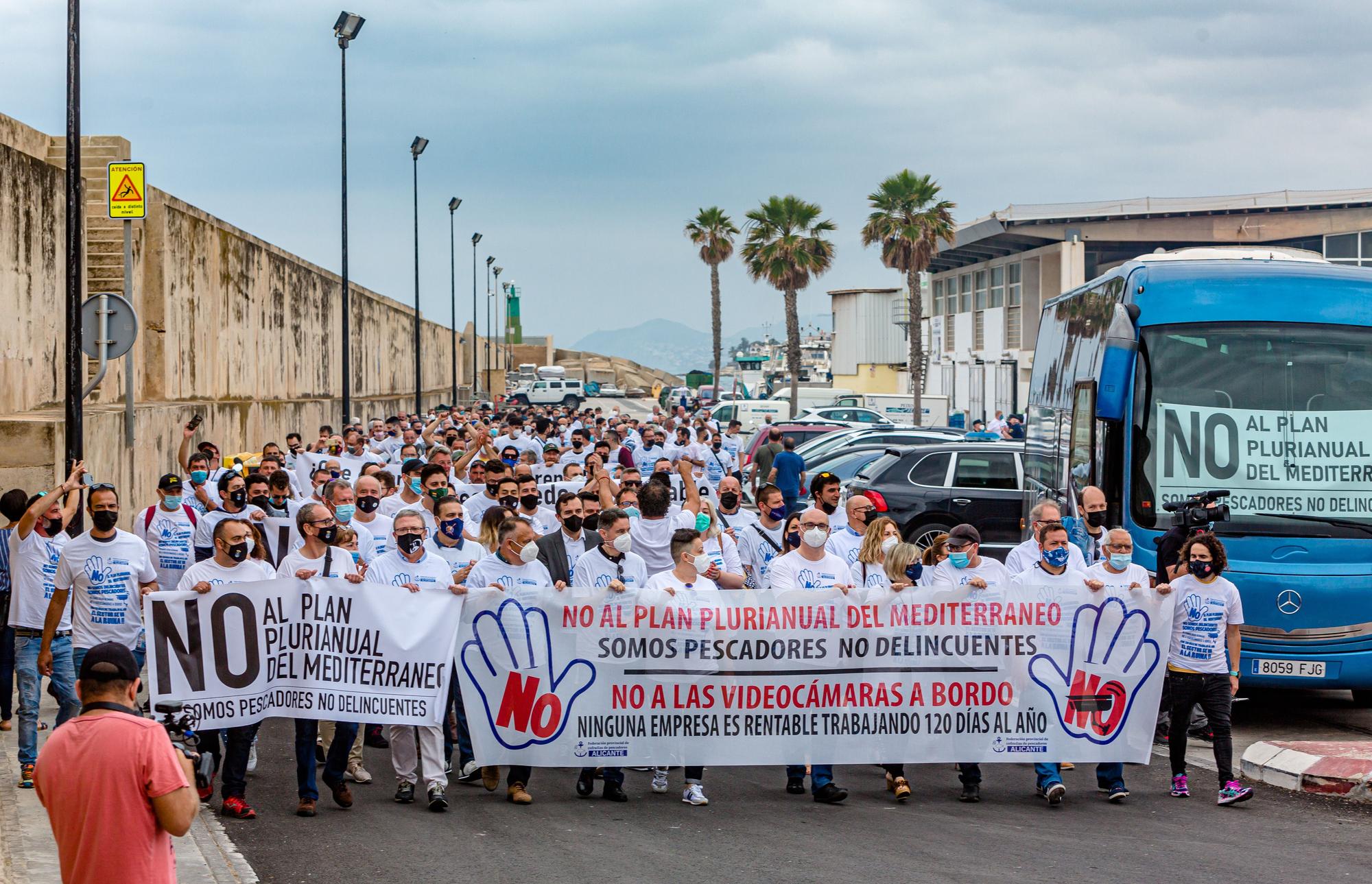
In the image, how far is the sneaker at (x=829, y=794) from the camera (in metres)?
8.96

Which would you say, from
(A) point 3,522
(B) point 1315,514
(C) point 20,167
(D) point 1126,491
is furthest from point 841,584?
(C) point 20,167

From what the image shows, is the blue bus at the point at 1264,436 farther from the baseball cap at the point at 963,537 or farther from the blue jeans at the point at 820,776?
the blue jeans at the point at 820,776

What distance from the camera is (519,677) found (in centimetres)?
912

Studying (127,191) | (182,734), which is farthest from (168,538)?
(127,191)

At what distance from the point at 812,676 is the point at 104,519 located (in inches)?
172

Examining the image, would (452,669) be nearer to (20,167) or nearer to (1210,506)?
(1210,506)

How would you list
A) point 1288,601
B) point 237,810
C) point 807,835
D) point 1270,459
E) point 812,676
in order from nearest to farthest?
point 807,835 → point 237,810 → point 812,676 → point 1288,601 → point 1270,459

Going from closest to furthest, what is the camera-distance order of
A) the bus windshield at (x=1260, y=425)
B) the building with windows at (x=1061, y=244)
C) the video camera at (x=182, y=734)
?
the video camera at (x=182, y=734), the bus windshield at (x=1260, y=425), the building with windows at (x=1061, y=244)

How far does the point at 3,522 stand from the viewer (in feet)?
43.5

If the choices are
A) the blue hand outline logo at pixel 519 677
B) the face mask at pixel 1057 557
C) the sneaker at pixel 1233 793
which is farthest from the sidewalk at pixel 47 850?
the sneaker at pixel 1233 793

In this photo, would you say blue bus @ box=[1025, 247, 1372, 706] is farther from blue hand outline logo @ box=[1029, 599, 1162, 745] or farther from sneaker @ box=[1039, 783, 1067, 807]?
sneaker @ box=[1039, 783, 1067, 807]

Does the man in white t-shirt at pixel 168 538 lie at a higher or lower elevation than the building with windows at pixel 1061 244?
lower

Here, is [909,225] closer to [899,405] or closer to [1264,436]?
[899,405]

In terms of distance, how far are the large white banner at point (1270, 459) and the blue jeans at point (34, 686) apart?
7.77 meters
